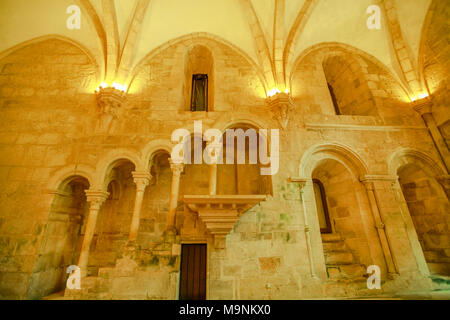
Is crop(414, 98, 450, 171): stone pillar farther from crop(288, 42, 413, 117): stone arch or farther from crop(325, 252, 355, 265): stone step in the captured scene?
Result: crop(325, 252, 355, 265): stone step

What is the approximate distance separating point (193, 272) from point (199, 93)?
5412mm

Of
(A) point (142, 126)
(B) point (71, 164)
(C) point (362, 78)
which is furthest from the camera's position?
(C) point (362, 78)

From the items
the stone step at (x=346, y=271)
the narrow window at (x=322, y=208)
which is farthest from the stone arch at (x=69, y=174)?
the narrow window at (x=322, y=208)

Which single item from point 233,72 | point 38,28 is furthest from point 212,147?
point 38,28

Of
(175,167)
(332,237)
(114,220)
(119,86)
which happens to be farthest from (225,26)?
(332,237)

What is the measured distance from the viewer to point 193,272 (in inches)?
168

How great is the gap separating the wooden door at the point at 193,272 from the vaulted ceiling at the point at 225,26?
16.2ft

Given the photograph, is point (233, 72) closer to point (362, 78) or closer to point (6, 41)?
point (362, 78)

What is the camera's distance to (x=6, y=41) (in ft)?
18.8

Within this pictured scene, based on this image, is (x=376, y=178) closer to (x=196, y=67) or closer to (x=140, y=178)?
(x=140, y=178)

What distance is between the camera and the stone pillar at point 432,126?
520 cm

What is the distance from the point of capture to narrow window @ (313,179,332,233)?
5559 millimetres
